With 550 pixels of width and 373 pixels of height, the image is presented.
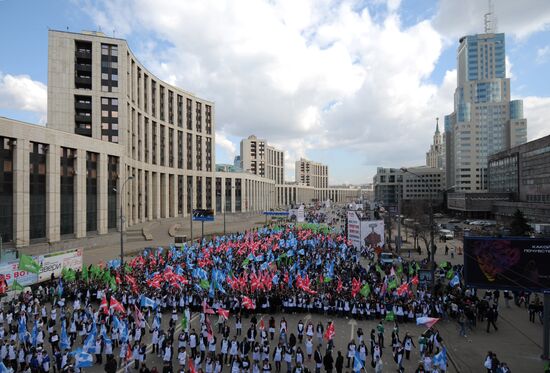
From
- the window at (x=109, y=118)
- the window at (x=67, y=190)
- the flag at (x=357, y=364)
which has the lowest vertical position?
the flag at (x=357, y=364)

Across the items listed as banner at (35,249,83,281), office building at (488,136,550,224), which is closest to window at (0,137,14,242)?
banner at (35,249,83,281)

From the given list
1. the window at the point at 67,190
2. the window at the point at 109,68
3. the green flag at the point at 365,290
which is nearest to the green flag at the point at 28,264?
the window at the point at 67,190

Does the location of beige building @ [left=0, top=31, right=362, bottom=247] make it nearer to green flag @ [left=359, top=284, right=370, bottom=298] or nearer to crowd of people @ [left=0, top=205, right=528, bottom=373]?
crowd of people @ [left=0, top=205, right=528, bottom=373]

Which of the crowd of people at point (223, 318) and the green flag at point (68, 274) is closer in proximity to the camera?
the crowd of people at point (223, 318)

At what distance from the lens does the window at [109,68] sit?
180 feet

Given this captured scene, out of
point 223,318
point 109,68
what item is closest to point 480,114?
point 109,68

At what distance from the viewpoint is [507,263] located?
15.9 m

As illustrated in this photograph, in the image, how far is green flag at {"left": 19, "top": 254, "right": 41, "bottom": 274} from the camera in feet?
73.9

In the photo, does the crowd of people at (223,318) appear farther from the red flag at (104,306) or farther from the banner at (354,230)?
the banner at (354,230)

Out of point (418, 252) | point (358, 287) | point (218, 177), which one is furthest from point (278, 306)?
point (218, 177)

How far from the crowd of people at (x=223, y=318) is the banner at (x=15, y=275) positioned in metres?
0.92

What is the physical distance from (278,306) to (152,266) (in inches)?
491

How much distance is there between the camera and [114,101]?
55.3 meters

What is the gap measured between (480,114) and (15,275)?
466 ft
